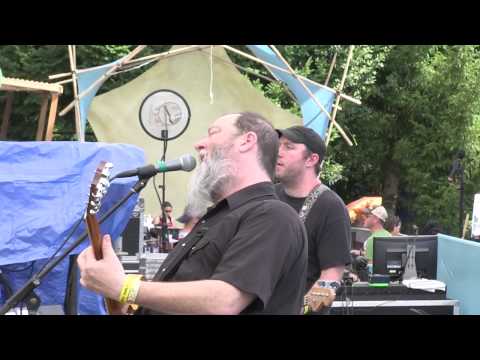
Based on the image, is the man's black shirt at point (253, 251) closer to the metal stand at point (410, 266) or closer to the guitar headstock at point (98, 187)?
the guitar headstock at point (98, 187)

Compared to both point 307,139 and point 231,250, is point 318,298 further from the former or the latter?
point 231,250

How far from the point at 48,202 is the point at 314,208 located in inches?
87.5

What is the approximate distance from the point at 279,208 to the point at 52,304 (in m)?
3.42

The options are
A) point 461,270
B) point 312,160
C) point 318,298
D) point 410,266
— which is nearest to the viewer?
point 318,298

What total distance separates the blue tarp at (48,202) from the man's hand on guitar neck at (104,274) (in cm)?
285

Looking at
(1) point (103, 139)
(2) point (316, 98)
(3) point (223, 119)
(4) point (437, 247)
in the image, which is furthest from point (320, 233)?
(1) point (103, 139)

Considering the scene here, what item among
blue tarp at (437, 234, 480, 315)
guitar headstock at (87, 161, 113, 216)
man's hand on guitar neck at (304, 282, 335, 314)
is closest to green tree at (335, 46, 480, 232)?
blue tarp at (437, 234, 480, 315)

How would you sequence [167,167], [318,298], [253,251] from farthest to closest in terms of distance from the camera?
[318,298] < [167,167] < [253,251]

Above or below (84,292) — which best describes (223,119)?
above

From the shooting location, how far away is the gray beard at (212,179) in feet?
9.02

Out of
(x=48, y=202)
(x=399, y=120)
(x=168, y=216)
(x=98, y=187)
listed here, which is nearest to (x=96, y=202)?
(x=98, y=187)

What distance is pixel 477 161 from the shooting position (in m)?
20.6

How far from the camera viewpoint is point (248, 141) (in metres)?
2.77

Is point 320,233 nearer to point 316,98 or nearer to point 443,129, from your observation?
point 316,98
